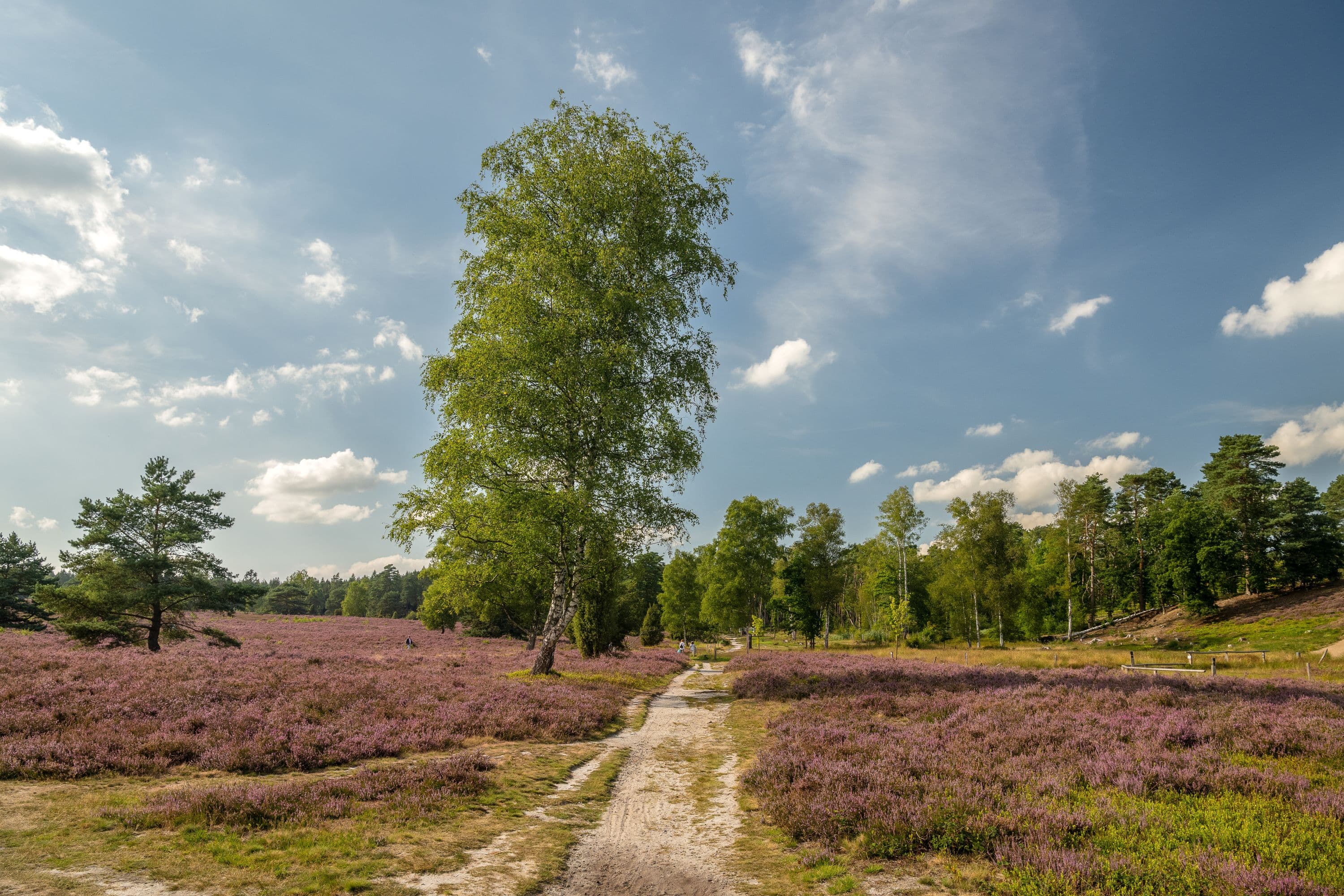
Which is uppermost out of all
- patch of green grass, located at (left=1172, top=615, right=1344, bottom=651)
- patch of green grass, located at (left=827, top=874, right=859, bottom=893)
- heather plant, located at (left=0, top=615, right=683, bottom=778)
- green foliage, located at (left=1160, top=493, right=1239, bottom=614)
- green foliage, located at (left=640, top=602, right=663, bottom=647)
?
green foliage, located at (left=1160, top=493, right=1239, bottom=614)

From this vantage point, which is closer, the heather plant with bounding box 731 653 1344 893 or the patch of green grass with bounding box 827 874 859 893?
the heather plant with bounding box 731 653 1344 893

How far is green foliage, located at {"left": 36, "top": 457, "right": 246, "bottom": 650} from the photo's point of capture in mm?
24938

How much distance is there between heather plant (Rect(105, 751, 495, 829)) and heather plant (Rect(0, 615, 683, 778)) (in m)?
2.29

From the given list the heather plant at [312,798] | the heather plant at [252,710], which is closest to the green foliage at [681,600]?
the heather plant at [252,710]

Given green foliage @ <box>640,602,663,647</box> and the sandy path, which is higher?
the sandy path

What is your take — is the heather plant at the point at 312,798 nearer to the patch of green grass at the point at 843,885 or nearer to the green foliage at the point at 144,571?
the patch of green grass at the point at 843,885

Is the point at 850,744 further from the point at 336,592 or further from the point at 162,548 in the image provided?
the point at 336,592

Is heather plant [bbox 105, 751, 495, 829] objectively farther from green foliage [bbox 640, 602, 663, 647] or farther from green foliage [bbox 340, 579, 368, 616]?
green foliage [bbox 340, 579, 368, 616]

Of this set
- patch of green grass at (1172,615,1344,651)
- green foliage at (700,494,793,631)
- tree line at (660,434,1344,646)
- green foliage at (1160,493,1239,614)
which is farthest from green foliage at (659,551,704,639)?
green foliage at (1160,493,1239,614)

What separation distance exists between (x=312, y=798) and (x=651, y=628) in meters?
51.4

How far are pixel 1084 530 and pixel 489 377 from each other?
→ 64512mm

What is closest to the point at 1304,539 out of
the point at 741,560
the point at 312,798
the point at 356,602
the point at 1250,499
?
the point at 1250,499

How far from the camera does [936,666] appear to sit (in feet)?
88.6

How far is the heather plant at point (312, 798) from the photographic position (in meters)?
7.03
